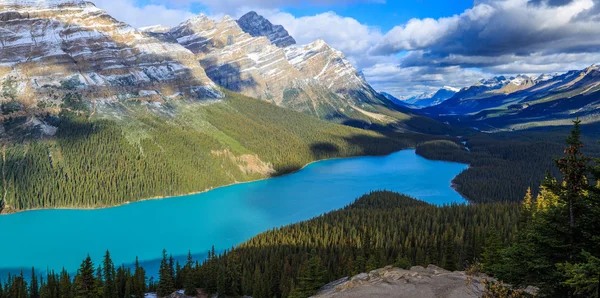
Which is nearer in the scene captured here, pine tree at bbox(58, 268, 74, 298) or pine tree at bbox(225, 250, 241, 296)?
pine tree at bbox(58, 268, 74, 298)

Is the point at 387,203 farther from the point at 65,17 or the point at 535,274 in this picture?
the point at 65,17

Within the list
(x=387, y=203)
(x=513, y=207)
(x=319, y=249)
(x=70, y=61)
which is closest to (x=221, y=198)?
(x=387, y=203)

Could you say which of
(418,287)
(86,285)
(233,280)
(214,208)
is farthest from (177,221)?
(418,287)

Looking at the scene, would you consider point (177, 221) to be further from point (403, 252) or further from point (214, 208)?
point (403, 252)

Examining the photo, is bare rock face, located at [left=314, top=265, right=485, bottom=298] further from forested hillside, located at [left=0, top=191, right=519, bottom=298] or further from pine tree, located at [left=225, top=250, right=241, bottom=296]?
pine tree, located at [left=225, top=250, right=241, bottom=296]

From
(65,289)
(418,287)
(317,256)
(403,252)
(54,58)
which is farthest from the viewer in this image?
(54,58)

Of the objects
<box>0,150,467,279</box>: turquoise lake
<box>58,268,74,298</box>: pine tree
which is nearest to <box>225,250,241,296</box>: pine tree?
<box>58,268,74,298</box>: pine tree

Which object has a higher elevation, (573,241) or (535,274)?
(573,241)

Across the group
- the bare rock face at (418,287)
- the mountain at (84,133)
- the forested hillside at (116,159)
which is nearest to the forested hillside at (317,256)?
the bare rock face at (418,287)
